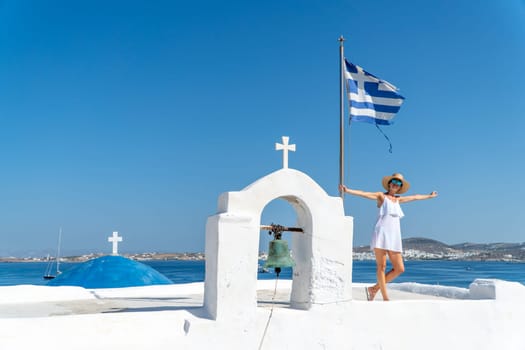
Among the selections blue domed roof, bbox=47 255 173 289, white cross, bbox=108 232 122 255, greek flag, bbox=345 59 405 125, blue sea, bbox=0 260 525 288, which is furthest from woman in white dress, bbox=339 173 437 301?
blue sea, bbox=0 260 525 288

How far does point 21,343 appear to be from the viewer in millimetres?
5121

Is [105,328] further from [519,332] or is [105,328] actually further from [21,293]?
[519,332]

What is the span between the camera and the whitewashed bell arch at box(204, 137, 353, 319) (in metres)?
5.79

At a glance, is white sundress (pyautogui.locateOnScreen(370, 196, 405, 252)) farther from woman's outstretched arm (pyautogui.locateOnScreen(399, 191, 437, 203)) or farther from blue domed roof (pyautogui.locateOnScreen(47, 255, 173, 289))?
blue domed roof (pyautogui.locateOnScreen(47, 255, 173, 289))

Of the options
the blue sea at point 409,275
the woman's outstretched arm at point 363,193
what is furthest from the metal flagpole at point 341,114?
the blue sea at point 409,275

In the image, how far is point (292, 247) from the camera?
674 centimetres

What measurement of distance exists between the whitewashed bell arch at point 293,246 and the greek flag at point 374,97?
279 cm

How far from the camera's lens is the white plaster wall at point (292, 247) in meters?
5.79

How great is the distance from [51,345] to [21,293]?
380 centimetres

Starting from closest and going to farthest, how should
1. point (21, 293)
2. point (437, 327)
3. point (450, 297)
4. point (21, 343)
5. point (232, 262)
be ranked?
point (21, 343)
point (232, 262)
point (437, 327)
point (21, 293)
point (450, 297)

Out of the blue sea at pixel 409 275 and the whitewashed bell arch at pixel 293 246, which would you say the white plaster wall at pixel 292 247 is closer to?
the whitewashed bell arch at pixel 293 246

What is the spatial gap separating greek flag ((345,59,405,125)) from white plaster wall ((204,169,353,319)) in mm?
2815

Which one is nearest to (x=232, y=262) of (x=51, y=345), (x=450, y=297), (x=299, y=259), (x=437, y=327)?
(x=299, y=259)

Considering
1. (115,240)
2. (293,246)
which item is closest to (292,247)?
(293,246)
